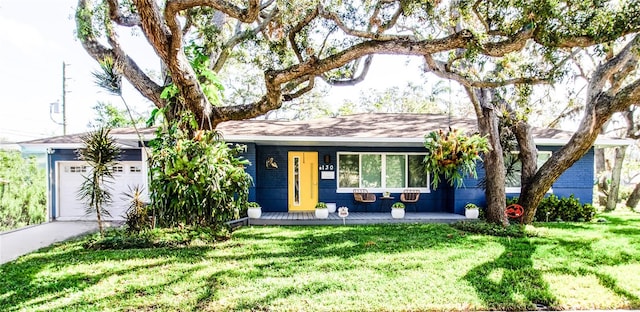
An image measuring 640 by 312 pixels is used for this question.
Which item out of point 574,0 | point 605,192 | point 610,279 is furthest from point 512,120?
point 605,192

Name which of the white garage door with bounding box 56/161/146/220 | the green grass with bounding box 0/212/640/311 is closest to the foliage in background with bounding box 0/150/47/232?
the white garage door with bounding box 56/161/146/220

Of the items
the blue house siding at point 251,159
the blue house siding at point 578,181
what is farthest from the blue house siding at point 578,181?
the blue house siding at point 251,159

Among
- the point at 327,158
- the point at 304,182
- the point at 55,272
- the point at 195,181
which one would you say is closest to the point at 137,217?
the point at 55,272

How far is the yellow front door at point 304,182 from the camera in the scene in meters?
11.4

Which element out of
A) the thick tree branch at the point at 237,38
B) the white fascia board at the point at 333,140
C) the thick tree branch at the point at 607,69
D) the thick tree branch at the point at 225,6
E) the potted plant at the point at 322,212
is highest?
the thick tree branch at the point at 237,38

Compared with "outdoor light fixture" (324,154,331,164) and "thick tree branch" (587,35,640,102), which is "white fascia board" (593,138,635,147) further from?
"outdoor light fixture" (324,154,331,164)

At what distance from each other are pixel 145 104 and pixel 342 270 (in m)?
23.6

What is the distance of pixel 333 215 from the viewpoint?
1068 cm

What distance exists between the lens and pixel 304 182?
11.4 meters

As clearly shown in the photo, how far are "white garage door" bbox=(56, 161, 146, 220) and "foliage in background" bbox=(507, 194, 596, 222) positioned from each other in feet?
40.1

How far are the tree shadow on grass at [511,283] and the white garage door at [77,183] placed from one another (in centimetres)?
1004

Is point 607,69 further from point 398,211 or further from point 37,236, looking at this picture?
point 37,236

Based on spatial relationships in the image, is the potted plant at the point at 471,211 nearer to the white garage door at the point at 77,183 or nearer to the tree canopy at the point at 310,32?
the tree canopy at the point at 310,32

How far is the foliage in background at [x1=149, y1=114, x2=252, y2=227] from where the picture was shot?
5.89m
